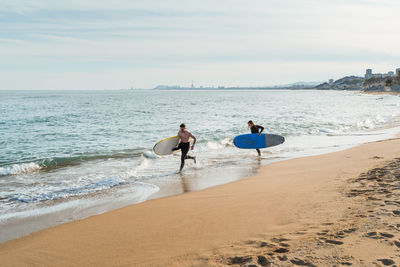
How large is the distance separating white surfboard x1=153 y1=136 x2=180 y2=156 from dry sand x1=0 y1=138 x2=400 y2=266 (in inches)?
188

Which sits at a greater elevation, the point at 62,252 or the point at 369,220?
the point at 369,220

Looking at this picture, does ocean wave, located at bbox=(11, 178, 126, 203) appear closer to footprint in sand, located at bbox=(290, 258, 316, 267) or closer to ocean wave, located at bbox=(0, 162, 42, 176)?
ocean wave, located at bbox=(0, 162, 42, 176)

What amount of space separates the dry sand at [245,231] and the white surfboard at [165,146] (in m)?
4.79

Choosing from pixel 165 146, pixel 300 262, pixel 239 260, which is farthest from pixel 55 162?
pixel 300 262

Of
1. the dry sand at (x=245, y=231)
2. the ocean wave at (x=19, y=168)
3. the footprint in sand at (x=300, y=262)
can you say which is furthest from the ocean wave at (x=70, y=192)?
the footprint in sand at (x=300, y=262)

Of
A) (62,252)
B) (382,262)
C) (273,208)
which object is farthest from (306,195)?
(62,252)

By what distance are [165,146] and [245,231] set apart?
8.09 meters

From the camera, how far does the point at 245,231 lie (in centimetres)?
498

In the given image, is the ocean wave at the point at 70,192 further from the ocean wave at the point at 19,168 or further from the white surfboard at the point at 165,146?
the ocean wave at the point at 19,168

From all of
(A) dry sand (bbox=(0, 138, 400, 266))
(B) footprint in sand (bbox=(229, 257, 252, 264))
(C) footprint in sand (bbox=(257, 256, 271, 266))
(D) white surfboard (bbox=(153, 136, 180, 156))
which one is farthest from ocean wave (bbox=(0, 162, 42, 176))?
(C) footprint in sand (bbox=(257, 256, 271, 266))

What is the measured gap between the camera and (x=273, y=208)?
6113mm

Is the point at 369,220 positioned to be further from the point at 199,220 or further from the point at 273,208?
the point at 199,220

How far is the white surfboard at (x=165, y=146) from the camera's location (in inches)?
491

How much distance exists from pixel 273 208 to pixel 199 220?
1588 mm
